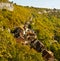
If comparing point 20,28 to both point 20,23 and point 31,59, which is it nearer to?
point 20,23

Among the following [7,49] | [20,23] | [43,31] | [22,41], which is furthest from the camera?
[43,31]

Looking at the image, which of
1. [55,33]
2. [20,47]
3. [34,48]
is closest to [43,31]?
[55,33]

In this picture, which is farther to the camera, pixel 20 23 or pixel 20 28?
pixel 20 23

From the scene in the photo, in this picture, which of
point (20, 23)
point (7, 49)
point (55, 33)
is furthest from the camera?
point (55, 33)

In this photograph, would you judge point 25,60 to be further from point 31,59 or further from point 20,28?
point 20,28

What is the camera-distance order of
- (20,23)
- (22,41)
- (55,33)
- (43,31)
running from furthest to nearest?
(55,33), (43,31), (20,23), (22,41)

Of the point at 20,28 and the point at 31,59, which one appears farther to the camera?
the point at 20,28

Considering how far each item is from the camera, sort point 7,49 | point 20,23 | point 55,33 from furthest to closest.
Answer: point 55,33 → point 20,23 → point 7,49

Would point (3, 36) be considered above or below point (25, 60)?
above

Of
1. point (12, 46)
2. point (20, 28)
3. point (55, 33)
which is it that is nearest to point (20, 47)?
point (12, 46)
